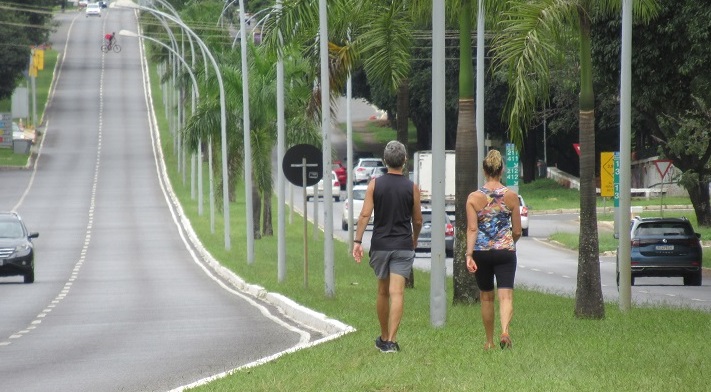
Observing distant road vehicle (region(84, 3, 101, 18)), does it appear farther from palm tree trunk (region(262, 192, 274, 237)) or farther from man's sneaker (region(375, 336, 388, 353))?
man's sneaker (region(375, 336, 388, 353))

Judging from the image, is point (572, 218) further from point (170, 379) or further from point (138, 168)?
point (170, 379)

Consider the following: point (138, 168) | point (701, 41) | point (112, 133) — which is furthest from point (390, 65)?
point (112, 133)

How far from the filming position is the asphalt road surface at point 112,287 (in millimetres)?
15523

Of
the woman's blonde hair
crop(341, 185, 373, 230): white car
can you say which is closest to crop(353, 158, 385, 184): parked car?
crop(341, 185, 373, 230): white car

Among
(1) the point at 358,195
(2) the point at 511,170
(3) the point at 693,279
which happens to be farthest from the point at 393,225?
(1) the point at 358,195

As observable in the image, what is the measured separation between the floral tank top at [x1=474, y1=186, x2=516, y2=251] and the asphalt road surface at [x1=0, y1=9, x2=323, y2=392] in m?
2.84

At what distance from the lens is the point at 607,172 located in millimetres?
49875

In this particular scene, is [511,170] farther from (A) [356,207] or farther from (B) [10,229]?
(B) [10,229]

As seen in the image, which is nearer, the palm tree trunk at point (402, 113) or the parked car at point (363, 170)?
the palm tree trunk at point (402, 113)

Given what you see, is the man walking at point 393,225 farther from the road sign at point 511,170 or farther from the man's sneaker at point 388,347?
the road sign at point 511,170

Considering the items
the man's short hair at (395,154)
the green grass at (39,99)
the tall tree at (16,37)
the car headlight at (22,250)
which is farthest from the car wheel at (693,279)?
the tall tree at (16,37)

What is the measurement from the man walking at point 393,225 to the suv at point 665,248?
68.4 feet

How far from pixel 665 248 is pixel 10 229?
1514cm

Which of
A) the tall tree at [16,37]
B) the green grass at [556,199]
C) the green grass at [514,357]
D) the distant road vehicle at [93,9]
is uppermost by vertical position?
the distant road vehicle at [93,9]
